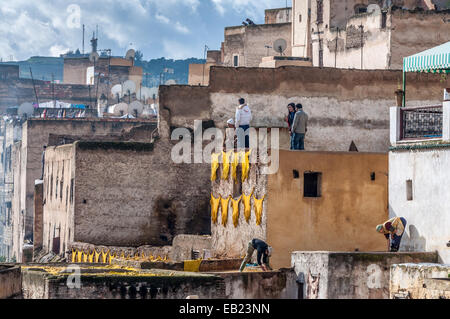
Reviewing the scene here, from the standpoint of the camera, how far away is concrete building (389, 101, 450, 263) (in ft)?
79.5

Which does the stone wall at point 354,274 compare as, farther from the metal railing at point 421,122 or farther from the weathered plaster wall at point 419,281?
the metal railing at point 421,122

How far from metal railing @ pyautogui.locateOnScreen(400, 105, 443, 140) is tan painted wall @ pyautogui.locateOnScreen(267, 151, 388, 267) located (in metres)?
2.39

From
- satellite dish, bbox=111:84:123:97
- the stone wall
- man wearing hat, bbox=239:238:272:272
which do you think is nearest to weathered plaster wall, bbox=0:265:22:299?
man wearing hat, bbox=239:238:272:272

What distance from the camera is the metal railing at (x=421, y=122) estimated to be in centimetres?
2530

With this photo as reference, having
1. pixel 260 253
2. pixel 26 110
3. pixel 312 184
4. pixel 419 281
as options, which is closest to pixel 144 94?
pixel 26 110

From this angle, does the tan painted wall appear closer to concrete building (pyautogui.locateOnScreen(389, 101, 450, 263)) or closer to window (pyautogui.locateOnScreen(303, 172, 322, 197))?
window (pyautogui.locateOnScreen(303, 172, 322, 197))

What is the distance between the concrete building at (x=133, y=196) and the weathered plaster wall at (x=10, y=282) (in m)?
12.6

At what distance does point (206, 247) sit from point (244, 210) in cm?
306

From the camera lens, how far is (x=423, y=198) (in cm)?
2484

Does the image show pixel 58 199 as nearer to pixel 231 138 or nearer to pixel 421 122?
pixel 231 138

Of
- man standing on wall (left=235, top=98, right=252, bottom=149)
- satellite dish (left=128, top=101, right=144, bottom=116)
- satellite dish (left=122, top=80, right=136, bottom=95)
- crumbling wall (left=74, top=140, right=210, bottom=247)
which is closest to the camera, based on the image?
man standing on wall (left=235, top=98, right=252, bottom=149)

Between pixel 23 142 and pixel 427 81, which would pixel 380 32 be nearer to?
pixel 427 81

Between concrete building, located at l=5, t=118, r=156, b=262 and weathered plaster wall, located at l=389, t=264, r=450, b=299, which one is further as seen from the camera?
concrete building, located at l=5, t=118, r=156, b=262
